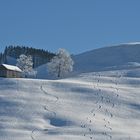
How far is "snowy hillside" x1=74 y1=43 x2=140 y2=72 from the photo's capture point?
5684 inches

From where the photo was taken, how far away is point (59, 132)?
54406 mm

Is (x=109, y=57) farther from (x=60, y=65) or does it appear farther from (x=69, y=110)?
(x=69, y=110)

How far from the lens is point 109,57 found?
153 m

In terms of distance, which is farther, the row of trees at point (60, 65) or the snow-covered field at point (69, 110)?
the row of trees at point (60, 65)

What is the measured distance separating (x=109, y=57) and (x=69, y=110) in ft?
299

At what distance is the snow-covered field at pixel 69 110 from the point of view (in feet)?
178

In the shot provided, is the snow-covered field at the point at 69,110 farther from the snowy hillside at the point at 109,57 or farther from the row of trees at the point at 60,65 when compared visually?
the snowy hillside at the point at 109,57

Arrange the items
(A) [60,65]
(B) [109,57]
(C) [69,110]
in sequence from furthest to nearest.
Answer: (B) [109,57] < (A) [60,65] < (C) [69,110]

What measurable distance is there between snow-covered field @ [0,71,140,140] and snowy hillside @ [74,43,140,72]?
63490mm

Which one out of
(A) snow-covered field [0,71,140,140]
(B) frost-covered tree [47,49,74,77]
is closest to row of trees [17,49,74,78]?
(B) frost-covered tree [47,49,74,77]

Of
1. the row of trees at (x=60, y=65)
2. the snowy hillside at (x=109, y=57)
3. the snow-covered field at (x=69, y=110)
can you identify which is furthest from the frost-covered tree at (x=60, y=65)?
the snow-covered field at (x=69, y=110)

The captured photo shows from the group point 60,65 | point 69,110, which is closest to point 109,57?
point 60,65

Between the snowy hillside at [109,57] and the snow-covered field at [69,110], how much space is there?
63490 mm

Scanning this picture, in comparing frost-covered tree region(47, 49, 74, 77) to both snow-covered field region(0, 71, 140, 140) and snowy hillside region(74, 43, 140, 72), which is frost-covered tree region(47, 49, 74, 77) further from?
snow-covered field region(0, 71, 140, 140)
